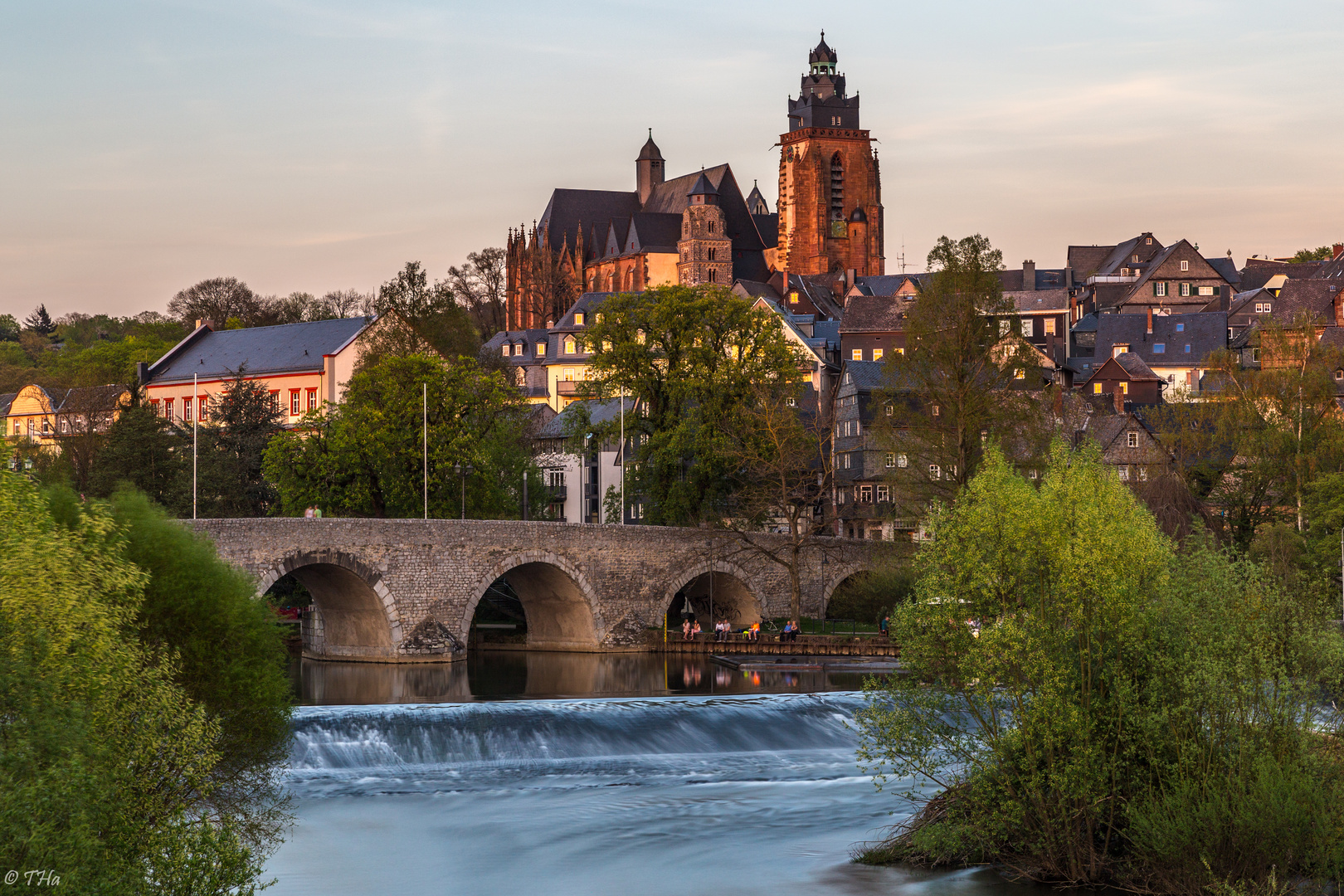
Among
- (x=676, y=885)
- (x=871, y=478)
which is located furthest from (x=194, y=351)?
(x=676, y=885)

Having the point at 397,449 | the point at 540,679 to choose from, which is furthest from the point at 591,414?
the point at 540,679

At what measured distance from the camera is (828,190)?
12681 centimetres

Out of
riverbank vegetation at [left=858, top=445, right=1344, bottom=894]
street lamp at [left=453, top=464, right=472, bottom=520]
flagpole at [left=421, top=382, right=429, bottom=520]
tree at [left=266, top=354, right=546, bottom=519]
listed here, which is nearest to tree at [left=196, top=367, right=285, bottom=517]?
tree at [left=266, top=354, right=546, bottom=519]

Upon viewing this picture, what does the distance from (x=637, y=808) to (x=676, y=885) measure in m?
5.20

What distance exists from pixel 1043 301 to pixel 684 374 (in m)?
54.7

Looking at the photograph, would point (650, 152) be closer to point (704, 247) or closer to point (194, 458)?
point (704, 247)

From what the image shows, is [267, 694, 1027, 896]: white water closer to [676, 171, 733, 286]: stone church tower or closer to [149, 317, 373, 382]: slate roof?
[149, 317, 373, 382]: slate roof

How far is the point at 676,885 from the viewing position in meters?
24.2

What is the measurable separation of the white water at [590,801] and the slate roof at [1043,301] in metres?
66.9

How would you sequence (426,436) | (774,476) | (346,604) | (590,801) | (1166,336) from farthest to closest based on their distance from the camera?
(1166,336), (774,476), (426,436), (346,604), (590,801)

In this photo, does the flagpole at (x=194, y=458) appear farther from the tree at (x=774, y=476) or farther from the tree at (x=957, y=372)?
the tree at (x=957, y=372)

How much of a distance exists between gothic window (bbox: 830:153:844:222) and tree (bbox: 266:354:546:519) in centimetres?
7299

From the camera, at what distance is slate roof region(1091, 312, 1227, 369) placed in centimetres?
9031

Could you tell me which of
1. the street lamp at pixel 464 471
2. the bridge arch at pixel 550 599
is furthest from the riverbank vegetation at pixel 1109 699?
the street lamp at pixel 464 471
